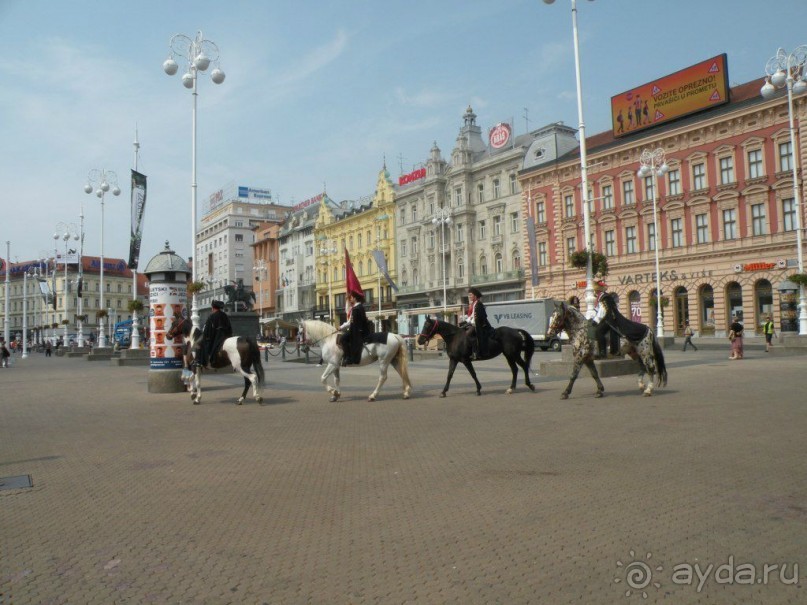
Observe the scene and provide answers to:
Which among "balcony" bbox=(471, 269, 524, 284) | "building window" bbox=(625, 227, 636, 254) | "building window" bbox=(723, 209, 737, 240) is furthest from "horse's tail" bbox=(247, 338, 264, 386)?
"balcony" bbox=(471, 269, 524, 284)

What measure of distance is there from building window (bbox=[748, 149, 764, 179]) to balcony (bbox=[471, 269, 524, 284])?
20.7 metres

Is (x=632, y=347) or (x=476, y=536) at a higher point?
(x=632, y=347)

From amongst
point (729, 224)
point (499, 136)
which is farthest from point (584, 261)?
point (499, 136)

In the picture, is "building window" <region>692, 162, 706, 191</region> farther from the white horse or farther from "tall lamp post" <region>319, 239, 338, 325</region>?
"tall lamp post" <region>319, 239, 338, 325</region>

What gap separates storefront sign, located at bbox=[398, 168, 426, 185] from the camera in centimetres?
7312

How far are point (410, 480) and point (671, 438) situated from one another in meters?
3.84

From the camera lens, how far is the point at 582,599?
12.2 ft

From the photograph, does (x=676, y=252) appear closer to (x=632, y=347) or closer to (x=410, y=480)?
(x=632, y=347)

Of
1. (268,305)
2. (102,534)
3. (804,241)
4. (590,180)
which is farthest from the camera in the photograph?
(268,305)

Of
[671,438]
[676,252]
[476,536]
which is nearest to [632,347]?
[671,438]

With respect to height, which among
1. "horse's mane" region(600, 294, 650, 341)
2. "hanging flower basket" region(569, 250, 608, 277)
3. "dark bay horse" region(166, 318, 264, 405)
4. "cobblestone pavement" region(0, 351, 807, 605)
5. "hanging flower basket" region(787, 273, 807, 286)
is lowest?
"cobblestone pavement" region(0, 351, 807, 605)

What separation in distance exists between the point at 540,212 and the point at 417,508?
56.2m

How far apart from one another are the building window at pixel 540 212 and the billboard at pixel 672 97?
28.9 ft

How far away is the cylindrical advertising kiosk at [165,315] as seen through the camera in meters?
17.5
